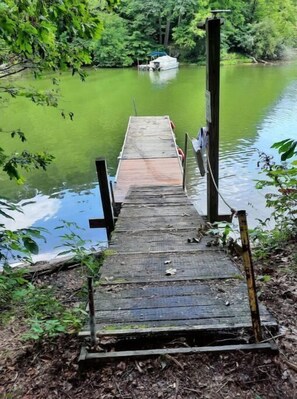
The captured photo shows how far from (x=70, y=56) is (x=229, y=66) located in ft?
101

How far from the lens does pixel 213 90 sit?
375cm

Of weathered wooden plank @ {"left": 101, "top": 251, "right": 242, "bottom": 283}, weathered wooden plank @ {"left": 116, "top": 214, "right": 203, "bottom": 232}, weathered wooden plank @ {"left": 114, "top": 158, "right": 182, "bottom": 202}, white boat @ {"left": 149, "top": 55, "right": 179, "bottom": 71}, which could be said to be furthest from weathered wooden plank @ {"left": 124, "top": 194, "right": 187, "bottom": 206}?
white boat @ {"left": 149, "top": 55, "right": 179, "bottom": 71}

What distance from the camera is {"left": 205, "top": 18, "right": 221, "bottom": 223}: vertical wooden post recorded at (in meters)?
3.56

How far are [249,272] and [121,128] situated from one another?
1318 cm

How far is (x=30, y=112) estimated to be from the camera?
56.4 ft

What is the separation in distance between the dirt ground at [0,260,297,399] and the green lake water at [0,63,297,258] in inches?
33.7

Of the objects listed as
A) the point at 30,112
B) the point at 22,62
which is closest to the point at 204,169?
the point at 22,62

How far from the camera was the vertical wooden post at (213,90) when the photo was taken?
11.7 feet

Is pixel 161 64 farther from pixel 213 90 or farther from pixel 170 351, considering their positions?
pixel 170 351

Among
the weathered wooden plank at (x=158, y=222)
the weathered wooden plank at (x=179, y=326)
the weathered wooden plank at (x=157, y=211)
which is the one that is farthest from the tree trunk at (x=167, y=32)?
the weathered wooden plank at (x=179, y=326)

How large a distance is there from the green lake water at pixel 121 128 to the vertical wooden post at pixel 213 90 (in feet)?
6.86

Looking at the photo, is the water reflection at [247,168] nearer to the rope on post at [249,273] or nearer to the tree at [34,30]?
the tree at [34,30]

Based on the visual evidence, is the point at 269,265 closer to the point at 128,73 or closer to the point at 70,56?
the point at 70,56

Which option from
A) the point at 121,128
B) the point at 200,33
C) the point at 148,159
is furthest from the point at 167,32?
the point at 148,159
